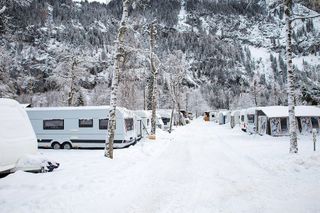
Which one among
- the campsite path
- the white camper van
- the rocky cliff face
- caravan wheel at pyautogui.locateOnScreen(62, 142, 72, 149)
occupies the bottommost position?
the campsite path

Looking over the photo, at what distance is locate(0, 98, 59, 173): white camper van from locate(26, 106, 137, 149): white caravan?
916 centimetres

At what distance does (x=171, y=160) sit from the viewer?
14.4 meters

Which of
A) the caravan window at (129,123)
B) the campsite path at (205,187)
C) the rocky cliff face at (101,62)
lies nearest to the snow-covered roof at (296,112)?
the rocky cliff face at (101,62)

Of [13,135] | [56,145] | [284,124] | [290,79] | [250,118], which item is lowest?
[56,145]

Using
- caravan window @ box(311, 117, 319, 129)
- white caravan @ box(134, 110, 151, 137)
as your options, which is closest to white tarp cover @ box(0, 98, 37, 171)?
white caravan @ box(134, 110, 151, 137)

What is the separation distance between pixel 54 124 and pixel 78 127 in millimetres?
1850

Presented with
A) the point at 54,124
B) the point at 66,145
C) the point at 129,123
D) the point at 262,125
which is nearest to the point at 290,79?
the point at 129,123

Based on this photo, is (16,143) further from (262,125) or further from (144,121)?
(262,125)

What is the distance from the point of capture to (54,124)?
68.0 feet

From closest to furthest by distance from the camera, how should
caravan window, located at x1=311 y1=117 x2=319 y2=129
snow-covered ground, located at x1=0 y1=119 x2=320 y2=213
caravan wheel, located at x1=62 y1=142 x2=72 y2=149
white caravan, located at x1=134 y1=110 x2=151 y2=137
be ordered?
snow-covered ground, located at x1=0 y1=119 x2=320 y2=213 < caravan wheel, located at x1=62 y1=142 x2=72 y2=149 < white caravan, located at x1=134 y1=110 x2=151 y2=137 < caravan window, located at x1=311 y1=117 x2=319 y2=129

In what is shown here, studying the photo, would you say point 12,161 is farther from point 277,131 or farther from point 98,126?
point 277,131

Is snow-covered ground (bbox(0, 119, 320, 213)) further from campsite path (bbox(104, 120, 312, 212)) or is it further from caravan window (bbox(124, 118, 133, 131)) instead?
caravan window (bbox(124, 118, 133, 131))

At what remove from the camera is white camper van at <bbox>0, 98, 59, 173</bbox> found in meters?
8.80

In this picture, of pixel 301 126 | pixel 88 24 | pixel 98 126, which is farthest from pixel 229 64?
pixel 98 126
